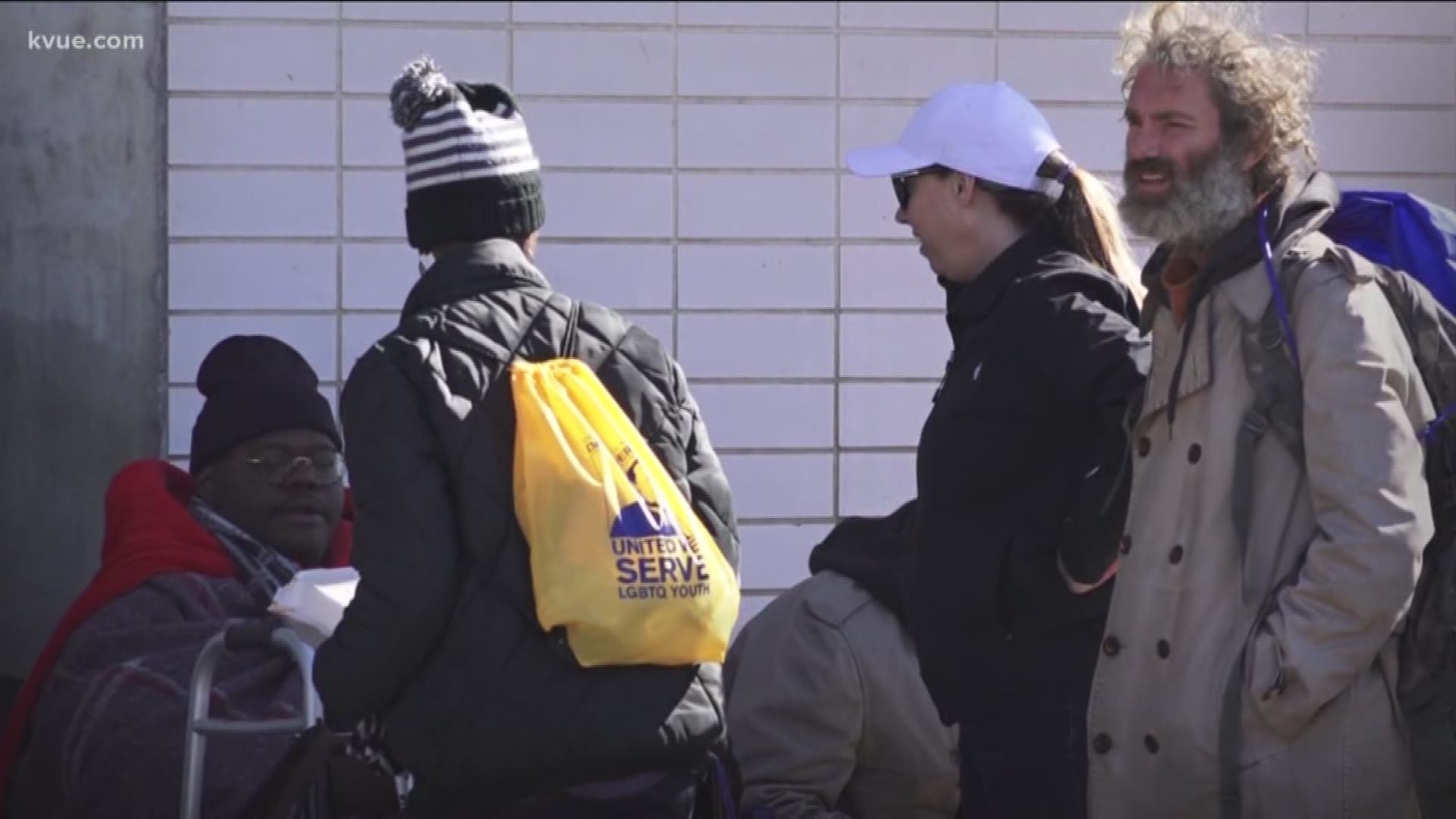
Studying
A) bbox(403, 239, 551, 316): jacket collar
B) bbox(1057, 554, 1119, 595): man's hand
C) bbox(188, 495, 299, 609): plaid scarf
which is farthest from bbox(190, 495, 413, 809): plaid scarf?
bbox(1057, 554, 1119, 595): man's hand

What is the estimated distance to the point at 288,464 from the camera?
4.83 metres

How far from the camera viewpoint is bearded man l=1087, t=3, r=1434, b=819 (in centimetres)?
286

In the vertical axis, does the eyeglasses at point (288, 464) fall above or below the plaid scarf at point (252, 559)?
above

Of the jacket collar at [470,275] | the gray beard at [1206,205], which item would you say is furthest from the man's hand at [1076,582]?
the jacket collar at [470,275]

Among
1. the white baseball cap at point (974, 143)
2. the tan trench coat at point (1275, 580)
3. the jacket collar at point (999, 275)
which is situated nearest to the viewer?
the tan trench coat at point (1275, 580)

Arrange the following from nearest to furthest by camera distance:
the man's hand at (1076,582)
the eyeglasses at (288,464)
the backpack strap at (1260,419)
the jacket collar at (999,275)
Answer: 1. the backpack strap at (1260,419)
2. the man's hand at (1076,582)
3. the jacket collar at (999,275)
4. the eyeglasses at (288,464)

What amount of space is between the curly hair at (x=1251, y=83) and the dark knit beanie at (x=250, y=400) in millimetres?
2324

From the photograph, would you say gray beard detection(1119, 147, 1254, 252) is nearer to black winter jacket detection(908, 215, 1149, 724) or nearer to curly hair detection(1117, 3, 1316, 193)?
curly hair detection(1117, 3, 1316, 193)

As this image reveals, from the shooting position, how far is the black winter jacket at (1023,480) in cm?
336

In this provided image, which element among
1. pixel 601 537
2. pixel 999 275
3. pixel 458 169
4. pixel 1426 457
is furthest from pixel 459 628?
pixel 1426 457

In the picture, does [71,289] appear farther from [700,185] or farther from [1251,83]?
[1251,83]

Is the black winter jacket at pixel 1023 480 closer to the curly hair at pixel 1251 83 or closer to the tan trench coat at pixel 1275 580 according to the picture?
the tan trench coat at pixel 1275 580

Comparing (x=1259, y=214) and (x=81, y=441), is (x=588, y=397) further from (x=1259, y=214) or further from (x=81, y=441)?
(x=81, y=441)

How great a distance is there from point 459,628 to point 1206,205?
1254 millimetres
